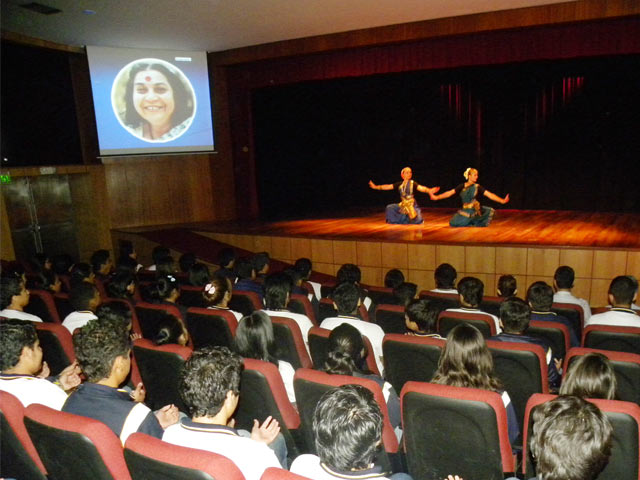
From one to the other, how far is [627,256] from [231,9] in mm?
6258

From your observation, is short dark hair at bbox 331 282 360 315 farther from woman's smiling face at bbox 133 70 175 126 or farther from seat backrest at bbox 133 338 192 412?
woman's smiling face at bbox 133 70 175 126

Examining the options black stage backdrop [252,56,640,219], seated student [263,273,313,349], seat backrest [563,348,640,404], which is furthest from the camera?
black stage backdrop [252,56,640,219]

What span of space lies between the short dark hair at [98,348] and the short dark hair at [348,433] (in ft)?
3.37

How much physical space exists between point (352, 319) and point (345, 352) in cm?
90

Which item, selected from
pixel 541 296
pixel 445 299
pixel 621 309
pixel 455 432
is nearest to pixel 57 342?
pixel 455 432

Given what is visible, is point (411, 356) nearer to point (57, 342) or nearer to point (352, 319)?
point (352, 319)

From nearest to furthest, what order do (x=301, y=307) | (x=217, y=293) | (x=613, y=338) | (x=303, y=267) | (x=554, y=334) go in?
(x=613, y=338) < (x=554, y=334) < (x=217, y=293) < (x=301, y=307) < (x=303, y=267)

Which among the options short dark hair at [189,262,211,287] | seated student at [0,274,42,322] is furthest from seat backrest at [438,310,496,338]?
seated student at [0,274,42,322]

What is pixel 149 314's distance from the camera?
A: 3668 mm

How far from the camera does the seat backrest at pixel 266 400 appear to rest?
2295 millimetres

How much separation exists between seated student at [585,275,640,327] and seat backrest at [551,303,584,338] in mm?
232

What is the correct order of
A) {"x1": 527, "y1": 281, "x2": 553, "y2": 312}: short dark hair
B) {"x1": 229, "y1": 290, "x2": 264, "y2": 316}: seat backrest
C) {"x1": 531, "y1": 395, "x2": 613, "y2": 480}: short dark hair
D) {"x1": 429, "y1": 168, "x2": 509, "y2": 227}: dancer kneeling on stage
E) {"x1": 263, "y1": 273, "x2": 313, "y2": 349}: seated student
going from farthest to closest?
{"x1": 429, "y1": 168, "x2": 509, "y2": 227}: dancer kneeling on stage
{"x1": 229, "y1": 290, "x2": 264, "y2": 316}: seat backrest
{"x1": 263, "y1": 273, "x2": 313, "y2": 349}: seated student
{"x1": 527, "y1": 281, "x2": 553, "y2": 312}: short dark hair
{"x1": 531, "y1": 395, "x2": 613, "y2": 480}: short dark hair

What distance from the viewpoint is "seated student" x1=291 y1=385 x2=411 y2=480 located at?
56.9 inches

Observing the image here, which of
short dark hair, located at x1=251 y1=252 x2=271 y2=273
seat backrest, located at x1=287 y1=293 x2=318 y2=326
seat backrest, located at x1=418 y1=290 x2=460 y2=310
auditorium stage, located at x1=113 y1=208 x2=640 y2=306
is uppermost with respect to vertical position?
short dark hair, located at x1=251 y1=252 x2=271 y2=273
